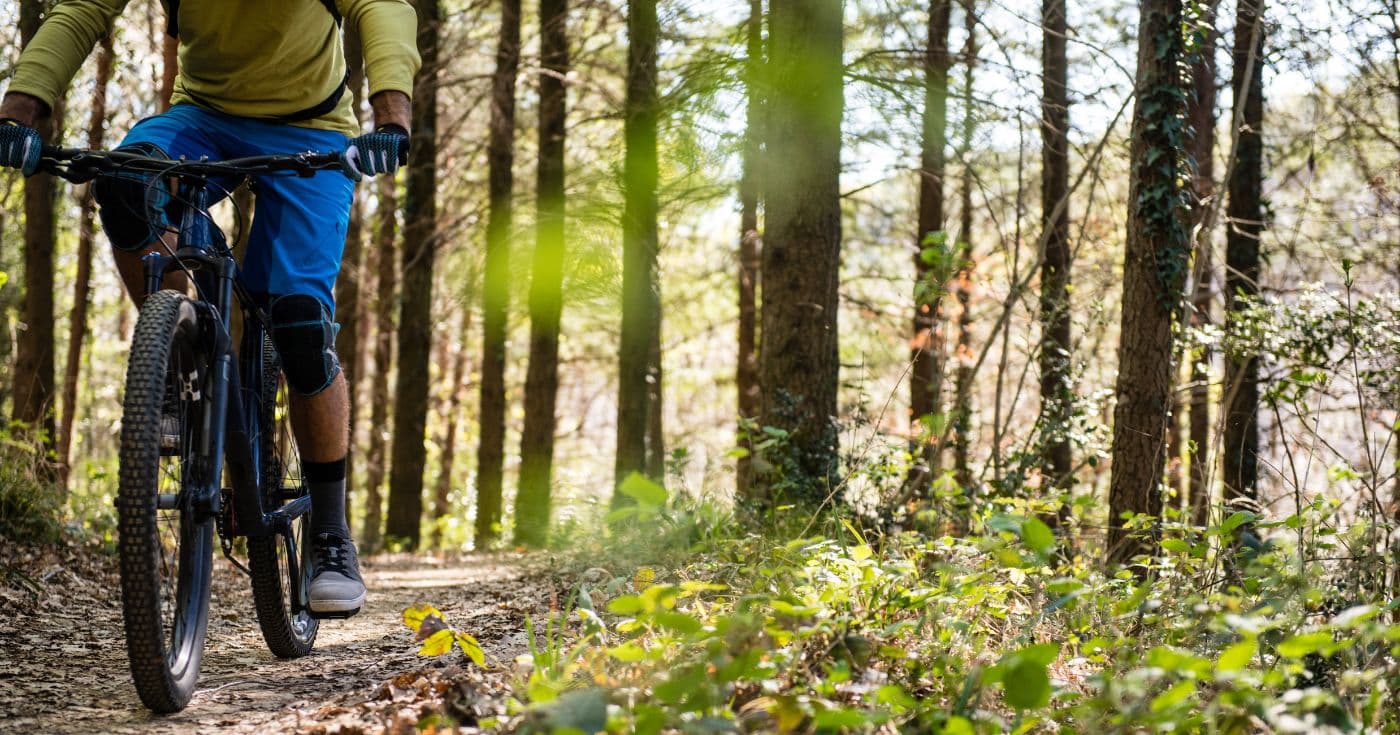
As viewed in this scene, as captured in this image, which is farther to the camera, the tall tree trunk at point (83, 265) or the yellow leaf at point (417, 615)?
the tall tree trunk at point (83, 265)

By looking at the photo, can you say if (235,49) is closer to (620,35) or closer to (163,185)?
(163,185)

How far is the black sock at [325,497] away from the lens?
3189 mm

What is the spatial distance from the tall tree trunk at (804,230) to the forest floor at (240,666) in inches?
89.1

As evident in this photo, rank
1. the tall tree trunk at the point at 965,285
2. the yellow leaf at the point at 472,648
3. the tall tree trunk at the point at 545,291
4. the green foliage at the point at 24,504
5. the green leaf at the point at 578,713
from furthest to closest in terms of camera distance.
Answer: the tall tree trunk at the point at 545,291, the tall tree trunk at the point at 965,285, the green foliage at the point at 24,504, the yellow leaf at the point at 472,648, the green leaf at the point at 578,713

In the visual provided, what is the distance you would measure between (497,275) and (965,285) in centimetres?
615

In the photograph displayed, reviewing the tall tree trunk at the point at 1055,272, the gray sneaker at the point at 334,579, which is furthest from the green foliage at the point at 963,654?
the tall tree trunk at the point at 1055,272

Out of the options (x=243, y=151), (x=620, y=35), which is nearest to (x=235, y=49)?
(x=243, y=151)

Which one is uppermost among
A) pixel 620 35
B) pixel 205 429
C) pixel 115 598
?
pixel 620 35

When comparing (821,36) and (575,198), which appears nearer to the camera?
(821,36)

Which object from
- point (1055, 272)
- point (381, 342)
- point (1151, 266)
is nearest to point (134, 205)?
point (1151, 266)

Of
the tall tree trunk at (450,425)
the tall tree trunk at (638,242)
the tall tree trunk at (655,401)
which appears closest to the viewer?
the tall tree trunk at (638,242)

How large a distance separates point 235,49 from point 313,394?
3.33 feet

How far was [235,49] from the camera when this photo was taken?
3.09 m

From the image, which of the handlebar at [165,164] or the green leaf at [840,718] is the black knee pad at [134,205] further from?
the green leaf at [840,718]
